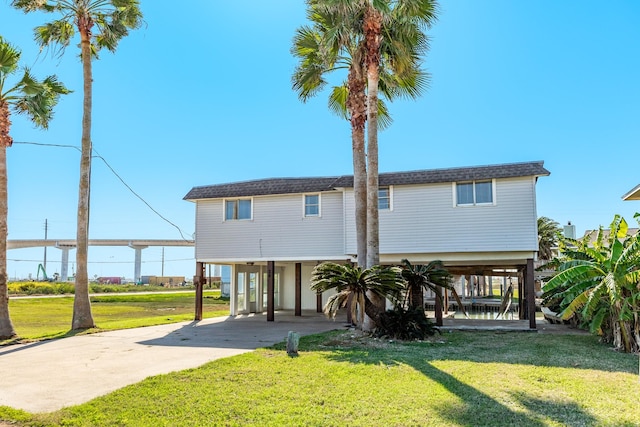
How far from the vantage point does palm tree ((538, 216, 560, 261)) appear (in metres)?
30.1

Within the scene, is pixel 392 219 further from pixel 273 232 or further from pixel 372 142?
pixel 273 232

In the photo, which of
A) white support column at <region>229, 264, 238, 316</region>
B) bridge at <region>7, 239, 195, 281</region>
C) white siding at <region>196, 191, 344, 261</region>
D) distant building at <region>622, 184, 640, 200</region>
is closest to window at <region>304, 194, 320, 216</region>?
white siding at <region>196, 191, 344, 261</region>

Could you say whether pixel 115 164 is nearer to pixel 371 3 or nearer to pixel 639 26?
pixel 371 3

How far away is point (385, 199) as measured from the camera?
1658cm

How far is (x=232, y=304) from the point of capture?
21.3 metres

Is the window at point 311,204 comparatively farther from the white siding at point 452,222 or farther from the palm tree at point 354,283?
the palm tree at point 354,283

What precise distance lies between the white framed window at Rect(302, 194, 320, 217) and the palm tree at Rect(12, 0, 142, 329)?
7.36m

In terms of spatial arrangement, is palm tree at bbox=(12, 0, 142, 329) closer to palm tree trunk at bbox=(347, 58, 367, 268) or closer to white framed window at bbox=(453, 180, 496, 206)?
palm tree trunk at bbox=(347, 58, 367, 268)

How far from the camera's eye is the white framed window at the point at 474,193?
50.2ft

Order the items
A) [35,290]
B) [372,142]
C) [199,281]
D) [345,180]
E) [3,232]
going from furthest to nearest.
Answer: [35,290]
[199,281]
[345,180]
[3,232]
[372,142]

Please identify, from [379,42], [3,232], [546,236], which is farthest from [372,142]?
[546,236]

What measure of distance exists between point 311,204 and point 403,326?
7058 millimetres

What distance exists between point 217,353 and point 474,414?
6174mm

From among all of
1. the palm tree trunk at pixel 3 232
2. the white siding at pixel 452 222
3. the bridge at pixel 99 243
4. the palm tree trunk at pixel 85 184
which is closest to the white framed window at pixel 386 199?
the white siding at pixel 452 222
